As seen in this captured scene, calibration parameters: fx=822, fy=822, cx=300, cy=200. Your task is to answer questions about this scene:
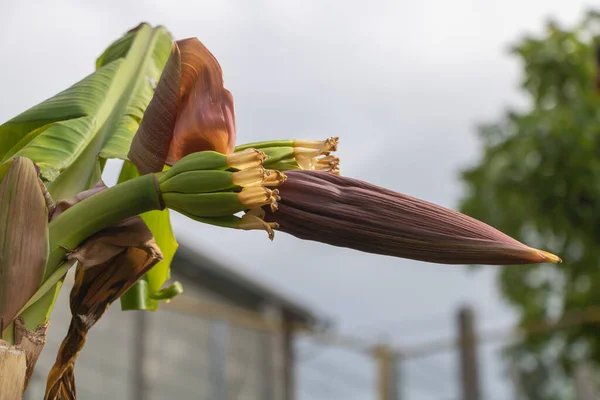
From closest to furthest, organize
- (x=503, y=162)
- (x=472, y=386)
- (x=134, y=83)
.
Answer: (x=134, y=83) < (x=472, y=386) < (x=503, y=162)

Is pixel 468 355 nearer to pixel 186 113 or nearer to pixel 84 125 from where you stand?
pixel 84 125

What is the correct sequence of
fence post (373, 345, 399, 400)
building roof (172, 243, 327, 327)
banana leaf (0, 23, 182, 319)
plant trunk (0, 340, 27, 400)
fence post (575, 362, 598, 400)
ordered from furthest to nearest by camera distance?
building roof (172, 243, 327, 327), fence post (575, 362, 598, 400), fence post (373, 345, 399, 400), banana leaf (0, 23, 182, 319), plant trunk (0, 340, 27, 400)

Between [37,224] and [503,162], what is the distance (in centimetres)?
495

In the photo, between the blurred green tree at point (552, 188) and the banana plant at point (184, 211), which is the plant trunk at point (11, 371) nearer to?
the banana plant at point (184, 211)

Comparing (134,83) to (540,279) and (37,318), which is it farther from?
(540,279)

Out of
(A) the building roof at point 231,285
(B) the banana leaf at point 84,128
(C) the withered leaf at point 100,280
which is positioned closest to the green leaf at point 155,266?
(B) the banana leaf at point 84,128

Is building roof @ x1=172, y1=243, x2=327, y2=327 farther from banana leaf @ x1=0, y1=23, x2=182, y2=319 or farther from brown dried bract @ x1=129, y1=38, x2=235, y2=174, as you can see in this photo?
brown dried bract @ x1=129, y1=38, x2=235, y2=174

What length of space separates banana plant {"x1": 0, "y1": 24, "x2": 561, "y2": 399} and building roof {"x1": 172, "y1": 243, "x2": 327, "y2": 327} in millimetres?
4212

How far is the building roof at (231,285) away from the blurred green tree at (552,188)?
64.7 inches

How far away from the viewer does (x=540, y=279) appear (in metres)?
6.33

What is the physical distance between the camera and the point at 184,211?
0.44 m

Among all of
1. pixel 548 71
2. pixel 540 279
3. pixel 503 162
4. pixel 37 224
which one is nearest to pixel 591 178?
pixel 503 162

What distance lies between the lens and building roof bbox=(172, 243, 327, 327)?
210 inches

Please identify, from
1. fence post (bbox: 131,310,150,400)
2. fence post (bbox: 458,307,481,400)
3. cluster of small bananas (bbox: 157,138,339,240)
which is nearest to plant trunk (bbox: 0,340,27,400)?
cluster of small bananas (bbox: 157,138,339,240)
